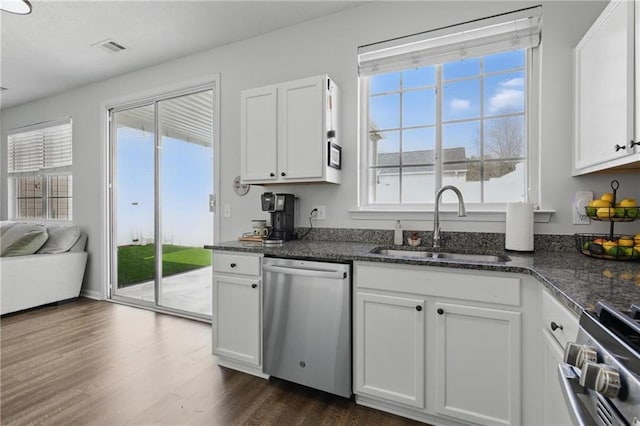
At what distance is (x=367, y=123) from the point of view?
252 cm

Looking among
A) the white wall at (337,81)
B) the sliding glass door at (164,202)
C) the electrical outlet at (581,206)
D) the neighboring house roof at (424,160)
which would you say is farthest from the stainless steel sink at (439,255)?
the sliding glass door at (164,202)

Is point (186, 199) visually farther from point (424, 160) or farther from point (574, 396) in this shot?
point (574, 396)

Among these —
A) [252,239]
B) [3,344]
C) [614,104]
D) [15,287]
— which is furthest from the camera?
[15,287]

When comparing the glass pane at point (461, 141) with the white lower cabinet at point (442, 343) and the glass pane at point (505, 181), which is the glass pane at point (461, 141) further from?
the white lower cabinet at point (442, 343)

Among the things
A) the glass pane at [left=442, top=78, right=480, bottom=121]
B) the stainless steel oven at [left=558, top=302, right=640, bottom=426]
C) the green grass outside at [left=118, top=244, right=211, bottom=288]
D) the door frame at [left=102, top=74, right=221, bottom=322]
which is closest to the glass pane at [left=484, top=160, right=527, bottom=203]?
the glass pane at [left=442, top=78, right=480, bottom=121]

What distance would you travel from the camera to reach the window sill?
1.93 metres

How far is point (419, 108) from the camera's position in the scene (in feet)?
7.83

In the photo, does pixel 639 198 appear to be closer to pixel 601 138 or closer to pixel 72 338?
pixel 601 138

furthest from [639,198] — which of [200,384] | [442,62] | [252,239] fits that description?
[200,384]

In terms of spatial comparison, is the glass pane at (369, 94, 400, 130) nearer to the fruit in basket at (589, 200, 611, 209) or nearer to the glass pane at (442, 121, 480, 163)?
the glass pane at (442, 121, 480, 163)

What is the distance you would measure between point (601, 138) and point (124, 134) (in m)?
4.53

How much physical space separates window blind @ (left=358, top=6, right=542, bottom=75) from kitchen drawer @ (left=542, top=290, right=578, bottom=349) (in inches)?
65.5

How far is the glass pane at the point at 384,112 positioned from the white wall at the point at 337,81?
0.55 ft

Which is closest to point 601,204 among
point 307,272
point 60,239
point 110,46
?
point 307,272
